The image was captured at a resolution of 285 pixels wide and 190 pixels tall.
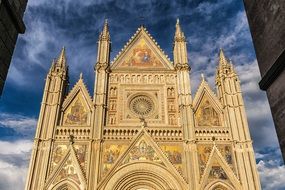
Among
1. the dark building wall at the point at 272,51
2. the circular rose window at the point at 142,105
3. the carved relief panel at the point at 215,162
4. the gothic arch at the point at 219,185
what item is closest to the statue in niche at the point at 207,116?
the carved relief panel at the point at 215,162

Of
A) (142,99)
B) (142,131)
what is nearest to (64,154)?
(142,131)

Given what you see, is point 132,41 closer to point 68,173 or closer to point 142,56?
point 142,56

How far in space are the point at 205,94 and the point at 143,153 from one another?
5958 millimetres

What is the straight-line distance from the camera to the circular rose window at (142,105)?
60.4ft

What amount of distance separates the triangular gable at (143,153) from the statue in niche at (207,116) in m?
3.38

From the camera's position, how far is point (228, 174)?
620 inches

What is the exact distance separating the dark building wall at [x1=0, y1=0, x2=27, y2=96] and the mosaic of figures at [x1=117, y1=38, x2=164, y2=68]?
15772 millimetres

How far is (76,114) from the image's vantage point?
17.8 m

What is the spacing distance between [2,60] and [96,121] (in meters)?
13.4

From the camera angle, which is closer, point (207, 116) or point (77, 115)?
point (77, 115)

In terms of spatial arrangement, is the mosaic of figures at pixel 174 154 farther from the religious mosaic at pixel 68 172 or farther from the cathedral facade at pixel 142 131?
the religious mosaic at pixel 68 172

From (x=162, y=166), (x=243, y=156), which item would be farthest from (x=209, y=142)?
(x=162, y=166)

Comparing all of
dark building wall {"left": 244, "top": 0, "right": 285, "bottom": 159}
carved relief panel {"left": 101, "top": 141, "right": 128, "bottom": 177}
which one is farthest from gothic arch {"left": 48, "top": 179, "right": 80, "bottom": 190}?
dark building wall {"left": 244, "top": 0, "right": 285, "bottom": 159}

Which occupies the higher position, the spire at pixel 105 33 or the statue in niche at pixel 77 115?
the spire at pixel 105 33
